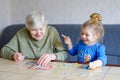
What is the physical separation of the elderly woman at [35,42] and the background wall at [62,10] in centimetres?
89

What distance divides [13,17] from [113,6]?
1380 mm

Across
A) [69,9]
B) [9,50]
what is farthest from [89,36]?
[69,9]

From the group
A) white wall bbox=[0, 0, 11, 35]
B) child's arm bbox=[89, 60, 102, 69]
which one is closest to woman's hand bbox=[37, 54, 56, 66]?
child's arm bbox=[89, 60, 102, 69]

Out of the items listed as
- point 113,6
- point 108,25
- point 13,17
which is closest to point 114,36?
point 108,25

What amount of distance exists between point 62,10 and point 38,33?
1109 mm

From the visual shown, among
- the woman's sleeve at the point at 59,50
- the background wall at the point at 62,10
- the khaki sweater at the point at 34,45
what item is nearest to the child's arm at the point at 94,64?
the woman's sleeve at the point at 59,50

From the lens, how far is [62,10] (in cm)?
284

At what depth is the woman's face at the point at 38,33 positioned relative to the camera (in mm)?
1794

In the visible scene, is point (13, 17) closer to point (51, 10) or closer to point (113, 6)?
point (51, 10)

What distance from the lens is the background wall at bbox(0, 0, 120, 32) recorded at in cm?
260

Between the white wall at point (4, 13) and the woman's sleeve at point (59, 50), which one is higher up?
the white wall at point (4, 13)

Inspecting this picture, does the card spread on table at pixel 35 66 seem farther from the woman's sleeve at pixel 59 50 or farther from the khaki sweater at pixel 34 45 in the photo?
the khaki sweater at pixel 34 45

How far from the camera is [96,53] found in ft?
5.20

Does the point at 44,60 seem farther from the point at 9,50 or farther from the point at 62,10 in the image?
the point at 62,10
